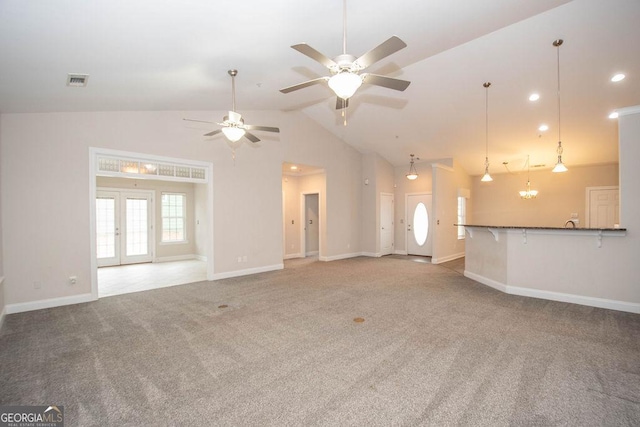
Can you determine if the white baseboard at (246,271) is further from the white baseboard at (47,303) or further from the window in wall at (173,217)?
the window in wall at (173,217)

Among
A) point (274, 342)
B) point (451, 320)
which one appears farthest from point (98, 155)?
point (451, 320)

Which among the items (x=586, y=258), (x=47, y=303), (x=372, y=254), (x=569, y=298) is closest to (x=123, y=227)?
(x=47, y=303)

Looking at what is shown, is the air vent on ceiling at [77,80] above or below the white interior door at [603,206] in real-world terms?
above

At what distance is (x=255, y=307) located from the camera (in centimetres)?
434

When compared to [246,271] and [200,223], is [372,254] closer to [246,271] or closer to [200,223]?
[246,271]

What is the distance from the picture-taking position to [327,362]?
2729mm

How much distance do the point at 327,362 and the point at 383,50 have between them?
2.72 metres

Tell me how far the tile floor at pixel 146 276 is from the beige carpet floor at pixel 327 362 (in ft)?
3.23

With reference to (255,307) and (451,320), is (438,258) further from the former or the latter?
(255,307)

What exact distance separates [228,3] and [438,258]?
7.57m

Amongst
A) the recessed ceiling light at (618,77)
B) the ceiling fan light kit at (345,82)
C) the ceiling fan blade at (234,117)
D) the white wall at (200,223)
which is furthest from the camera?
the white wall at (200,223)

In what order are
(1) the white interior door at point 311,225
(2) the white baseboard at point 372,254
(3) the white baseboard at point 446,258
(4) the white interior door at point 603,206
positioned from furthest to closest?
(1) the white interior door at point 311,225 → (2) the white baseboard at point 372,254 → (3) the white baseboard at point 446,258 → (4) the white interior door at point 603,206

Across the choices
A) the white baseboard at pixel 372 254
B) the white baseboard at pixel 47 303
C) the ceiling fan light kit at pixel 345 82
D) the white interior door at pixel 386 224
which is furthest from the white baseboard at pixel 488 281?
the white baseboard at pixel 47 303

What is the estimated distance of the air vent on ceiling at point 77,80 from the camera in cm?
332
